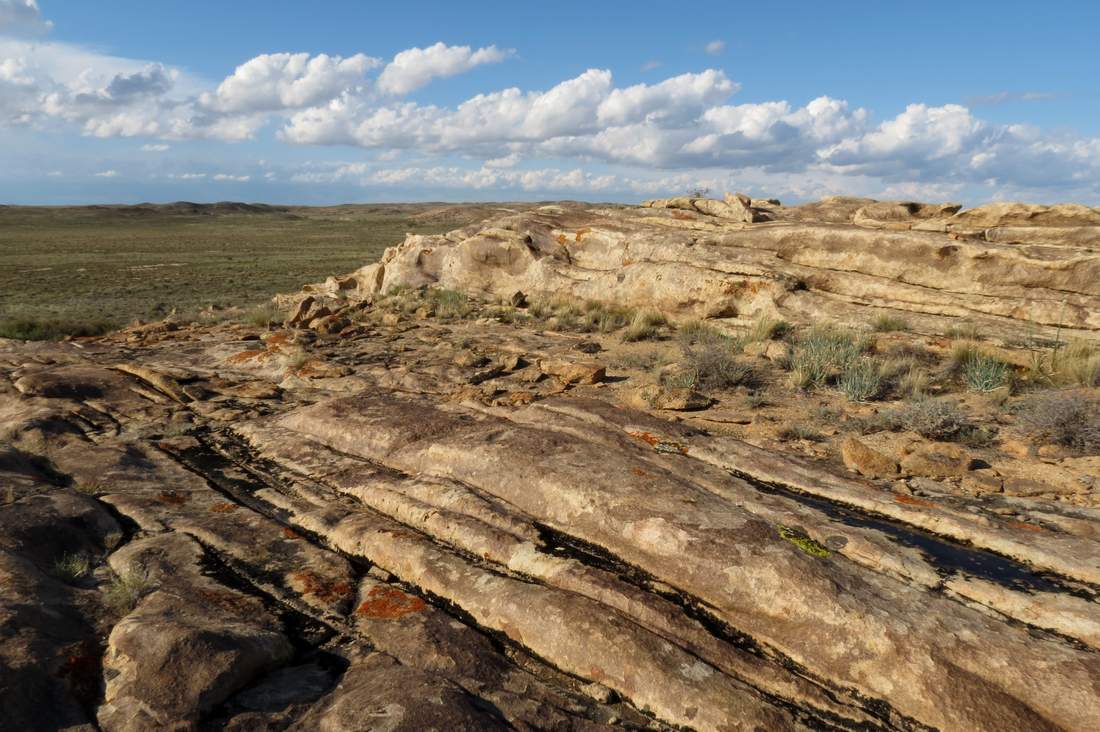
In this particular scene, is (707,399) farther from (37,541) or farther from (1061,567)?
(37,541)

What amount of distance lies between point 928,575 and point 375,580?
4885 mm

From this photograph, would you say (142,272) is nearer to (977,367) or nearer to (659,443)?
(659,443)

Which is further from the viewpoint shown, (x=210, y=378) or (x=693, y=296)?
(x=693, y=296)

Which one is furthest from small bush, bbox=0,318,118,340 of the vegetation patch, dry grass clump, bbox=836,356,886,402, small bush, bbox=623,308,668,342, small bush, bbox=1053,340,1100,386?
small bush, bbox=1053,340,1100,386

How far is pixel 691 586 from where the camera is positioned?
17.6 ft

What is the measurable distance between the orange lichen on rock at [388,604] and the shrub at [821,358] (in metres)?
8.32

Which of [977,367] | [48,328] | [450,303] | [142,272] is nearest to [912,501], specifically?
[977,367]

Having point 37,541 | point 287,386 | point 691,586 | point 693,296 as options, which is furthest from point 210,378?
point 693,296

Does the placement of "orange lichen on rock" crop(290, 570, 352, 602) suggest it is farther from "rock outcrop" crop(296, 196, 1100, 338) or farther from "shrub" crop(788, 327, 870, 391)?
"rock outcrop" crop(296, 196, 1100, 338)

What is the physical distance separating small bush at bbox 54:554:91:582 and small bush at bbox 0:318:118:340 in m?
18.0

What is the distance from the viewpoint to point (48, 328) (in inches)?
792

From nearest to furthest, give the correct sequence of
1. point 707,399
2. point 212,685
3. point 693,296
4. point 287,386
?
point 212,685, point 707,399, point 287,386, point 693,296

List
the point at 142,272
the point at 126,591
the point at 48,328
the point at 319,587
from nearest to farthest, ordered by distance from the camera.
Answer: the point at 126,591 < the point at 319,587 < the point at 48,328 < the point at 142,272

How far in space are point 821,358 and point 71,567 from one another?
11251 millimetres
